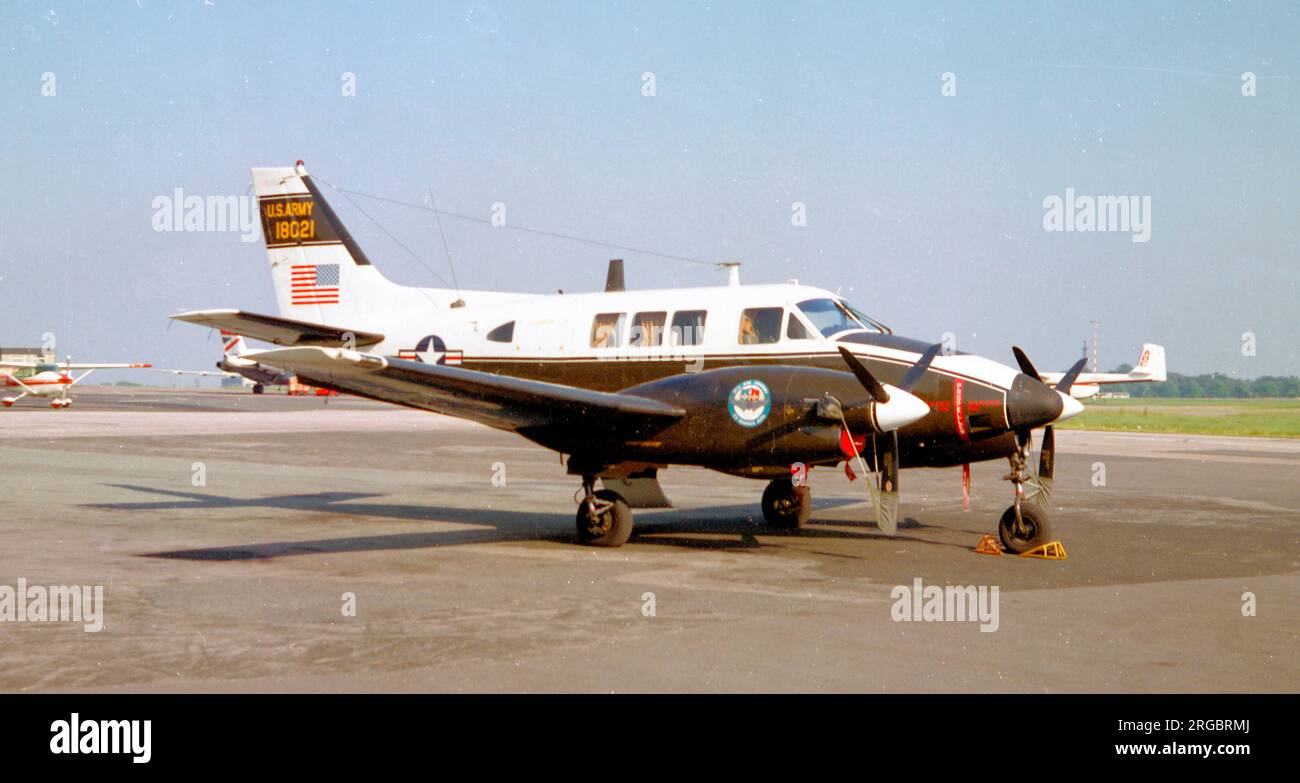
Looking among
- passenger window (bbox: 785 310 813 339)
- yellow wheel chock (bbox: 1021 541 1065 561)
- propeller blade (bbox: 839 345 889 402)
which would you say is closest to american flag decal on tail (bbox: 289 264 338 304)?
passenger window (bbox: 785 310 813 339)

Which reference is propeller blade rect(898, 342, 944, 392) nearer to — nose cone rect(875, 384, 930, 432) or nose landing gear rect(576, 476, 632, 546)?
nose cone rect(875, 384, 930, 432)

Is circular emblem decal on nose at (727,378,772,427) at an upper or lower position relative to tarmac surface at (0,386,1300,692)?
upper

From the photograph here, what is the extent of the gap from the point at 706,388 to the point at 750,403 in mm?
573

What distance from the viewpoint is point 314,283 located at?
18.6 metres

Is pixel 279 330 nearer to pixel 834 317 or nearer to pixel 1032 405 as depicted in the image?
pixel 834 317

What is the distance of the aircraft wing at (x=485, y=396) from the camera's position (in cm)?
1125

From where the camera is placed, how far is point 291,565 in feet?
36.9

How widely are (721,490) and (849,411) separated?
927 cm

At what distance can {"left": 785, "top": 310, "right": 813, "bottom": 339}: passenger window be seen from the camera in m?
13.9

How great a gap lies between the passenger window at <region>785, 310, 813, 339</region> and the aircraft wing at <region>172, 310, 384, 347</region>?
6.73 m

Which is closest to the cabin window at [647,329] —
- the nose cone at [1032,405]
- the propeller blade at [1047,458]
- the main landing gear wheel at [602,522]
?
the main landing gear wheel at [602,522]

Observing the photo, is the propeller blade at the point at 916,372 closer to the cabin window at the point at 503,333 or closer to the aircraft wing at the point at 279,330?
the cabin window at the point at 503,333

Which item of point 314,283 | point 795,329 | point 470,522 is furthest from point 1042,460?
point 314,283
